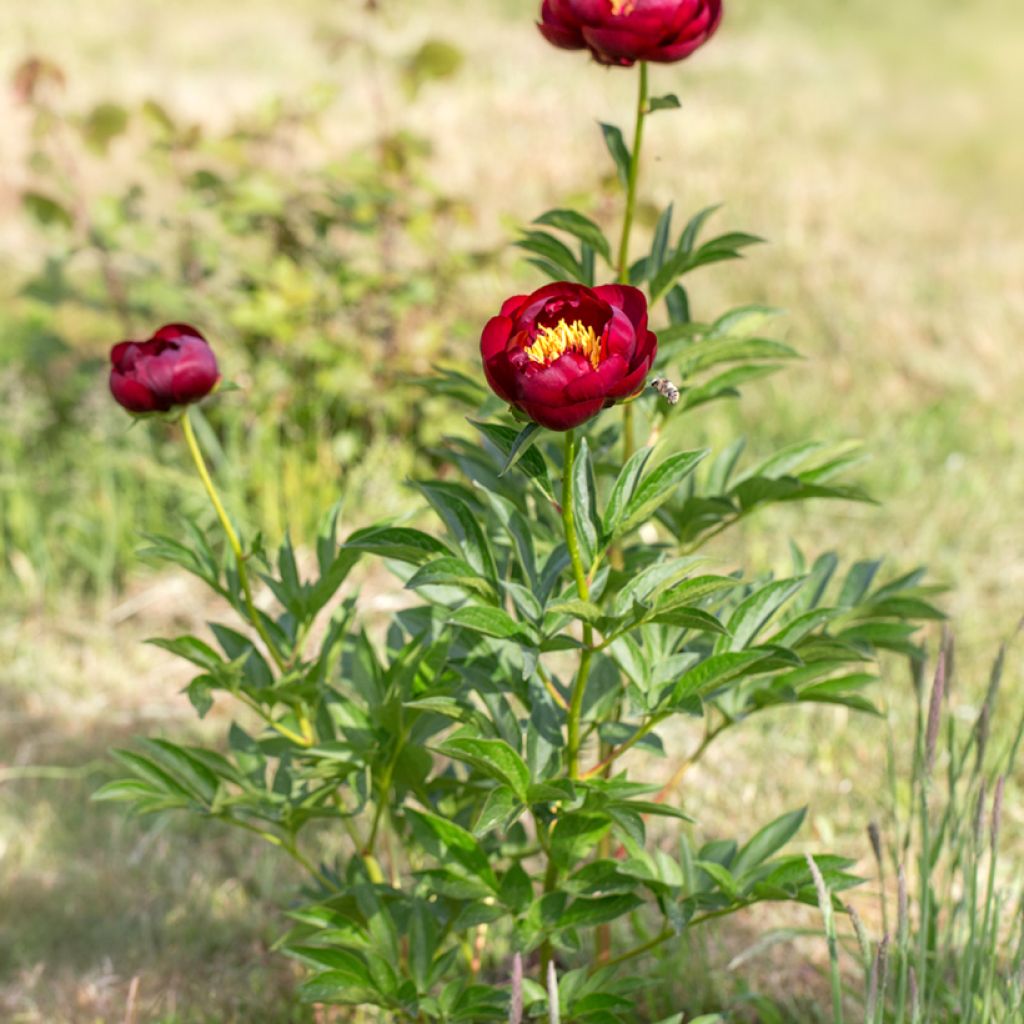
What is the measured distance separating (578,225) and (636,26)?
28 centimetres

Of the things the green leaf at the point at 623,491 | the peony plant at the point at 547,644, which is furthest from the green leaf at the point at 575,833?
the green leaf at the point at 623,491

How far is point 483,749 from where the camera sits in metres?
1.41

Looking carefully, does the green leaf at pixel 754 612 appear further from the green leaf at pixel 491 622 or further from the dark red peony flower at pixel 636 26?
the dark red peony flower at pixel 636 26

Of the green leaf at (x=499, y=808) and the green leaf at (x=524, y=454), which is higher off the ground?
the green leaf at (x=524, y=454)

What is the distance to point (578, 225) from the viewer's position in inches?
66.2

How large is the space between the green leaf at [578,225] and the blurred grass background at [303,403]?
1.94 ft

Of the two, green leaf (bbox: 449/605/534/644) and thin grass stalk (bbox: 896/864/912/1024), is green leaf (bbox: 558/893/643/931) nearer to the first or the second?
thin grass stalk (bbox: 896/864/912/1024)

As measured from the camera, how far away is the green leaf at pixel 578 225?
1668 mm

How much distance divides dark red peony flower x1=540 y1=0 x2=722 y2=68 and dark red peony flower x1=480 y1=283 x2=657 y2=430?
33cm

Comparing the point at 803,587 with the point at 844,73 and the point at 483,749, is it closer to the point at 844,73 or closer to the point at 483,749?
the point at 483,749

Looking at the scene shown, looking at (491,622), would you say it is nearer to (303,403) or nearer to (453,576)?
(453,576)

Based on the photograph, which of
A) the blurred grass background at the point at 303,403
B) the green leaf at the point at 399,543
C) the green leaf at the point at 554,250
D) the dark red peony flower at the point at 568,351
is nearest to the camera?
the dark red peony flower at the point at 568,351

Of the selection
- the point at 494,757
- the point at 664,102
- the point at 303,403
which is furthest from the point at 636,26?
the point at 303,403

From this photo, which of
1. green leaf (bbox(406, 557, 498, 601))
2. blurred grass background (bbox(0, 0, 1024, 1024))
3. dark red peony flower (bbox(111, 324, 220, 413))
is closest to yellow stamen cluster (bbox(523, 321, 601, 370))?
green leaf (bbox(406, 557, 498, 601))
